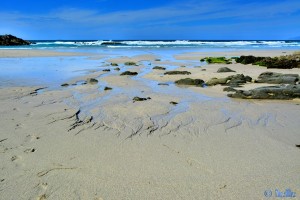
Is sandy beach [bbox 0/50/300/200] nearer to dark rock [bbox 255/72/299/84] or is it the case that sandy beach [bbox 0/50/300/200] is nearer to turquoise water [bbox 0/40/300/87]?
dark rock [bbox 255/72/299/84]

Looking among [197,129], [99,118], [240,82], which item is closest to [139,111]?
[99,118]

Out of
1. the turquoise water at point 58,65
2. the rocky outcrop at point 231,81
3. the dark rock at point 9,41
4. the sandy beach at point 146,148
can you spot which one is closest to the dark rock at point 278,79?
the rocky outcrop at point 231,81

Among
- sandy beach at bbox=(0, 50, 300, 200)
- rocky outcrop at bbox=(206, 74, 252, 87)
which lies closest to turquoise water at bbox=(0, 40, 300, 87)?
sandy beach at bbox=(0, 50, 300, 200)

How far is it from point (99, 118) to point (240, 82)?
6.44 m

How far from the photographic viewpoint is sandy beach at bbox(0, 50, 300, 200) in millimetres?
3250

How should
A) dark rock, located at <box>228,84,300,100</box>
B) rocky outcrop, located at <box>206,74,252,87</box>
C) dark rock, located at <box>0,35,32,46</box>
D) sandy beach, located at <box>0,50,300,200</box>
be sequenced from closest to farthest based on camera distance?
sandy beach, located at <box>0,50,300,200</box>
dark rock, located at <box>228,84,300,100</box>
rocky outcrop, located at <box>206,74,252,87</box>
dark rock, located at <box>0,35,32,46</box>

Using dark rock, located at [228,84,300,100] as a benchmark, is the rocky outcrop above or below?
below

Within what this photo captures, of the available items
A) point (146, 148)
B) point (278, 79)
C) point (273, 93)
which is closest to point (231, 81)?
point (278, 79)

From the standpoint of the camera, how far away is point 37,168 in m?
3.66

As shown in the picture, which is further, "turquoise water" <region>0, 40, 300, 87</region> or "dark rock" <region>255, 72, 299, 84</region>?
"turquoise water" <region>0, 40, 300, 87</region>

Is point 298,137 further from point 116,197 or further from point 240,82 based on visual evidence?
point 240,82

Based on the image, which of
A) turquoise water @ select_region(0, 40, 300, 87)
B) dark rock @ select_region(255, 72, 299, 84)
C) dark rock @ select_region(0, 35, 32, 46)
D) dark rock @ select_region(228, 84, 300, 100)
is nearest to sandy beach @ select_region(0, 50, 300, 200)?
dark rock @ select_region(228, 84, 300, 100)

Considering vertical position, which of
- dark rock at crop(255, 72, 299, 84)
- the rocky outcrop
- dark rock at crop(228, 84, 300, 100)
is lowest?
the rocky outcrop

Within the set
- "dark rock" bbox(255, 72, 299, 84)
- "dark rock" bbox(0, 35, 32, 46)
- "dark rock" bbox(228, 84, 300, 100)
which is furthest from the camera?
"dark rock" bbox(0, 35, 32, 46)
